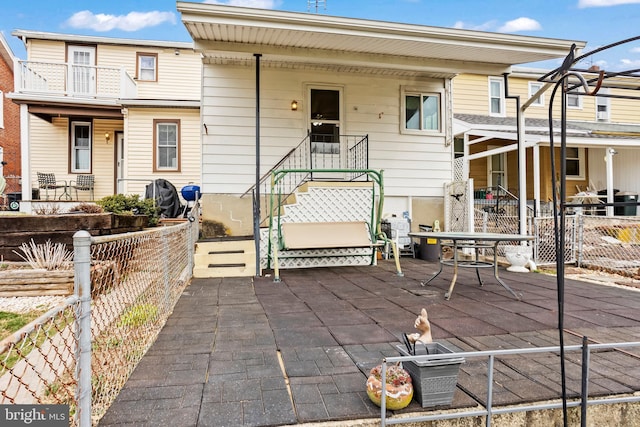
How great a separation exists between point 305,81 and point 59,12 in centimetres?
3662

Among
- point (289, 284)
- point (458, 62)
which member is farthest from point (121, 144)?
point (458, 62)

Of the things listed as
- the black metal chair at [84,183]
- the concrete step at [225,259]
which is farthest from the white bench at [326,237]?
the black metal chair at [84,183]

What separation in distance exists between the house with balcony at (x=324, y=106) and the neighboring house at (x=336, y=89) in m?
0.02

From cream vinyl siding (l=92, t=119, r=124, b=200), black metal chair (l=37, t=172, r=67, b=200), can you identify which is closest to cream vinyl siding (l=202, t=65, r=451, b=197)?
cream vinyl siding (l=92, t=119, r=124, b=200)

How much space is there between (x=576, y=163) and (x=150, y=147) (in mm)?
14558

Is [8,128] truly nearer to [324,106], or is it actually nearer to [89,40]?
[89,40]

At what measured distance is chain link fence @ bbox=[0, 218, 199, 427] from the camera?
5.36 ft

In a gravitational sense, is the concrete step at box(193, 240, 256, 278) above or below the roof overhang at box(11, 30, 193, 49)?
below

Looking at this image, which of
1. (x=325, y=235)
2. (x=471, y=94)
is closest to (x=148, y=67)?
(x=325, y=235)

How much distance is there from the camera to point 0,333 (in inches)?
133

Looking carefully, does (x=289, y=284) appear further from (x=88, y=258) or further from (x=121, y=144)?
(x=121, y=144)

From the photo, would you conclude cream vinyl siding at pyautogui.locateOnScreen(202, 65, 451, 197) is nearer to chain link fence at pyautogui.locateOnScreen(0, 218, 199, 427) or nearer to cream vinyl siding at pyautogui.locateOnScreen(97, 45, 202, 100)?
chain link fence at pyautogui.locateOnScreen(0, 218, 199, 427)

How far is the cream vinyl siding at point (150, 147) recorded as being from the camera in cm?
1114

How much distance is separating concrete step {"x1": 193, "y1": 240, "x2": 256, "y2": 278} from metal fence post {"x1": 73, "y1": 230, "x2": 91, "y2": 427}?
Result: 439cm
